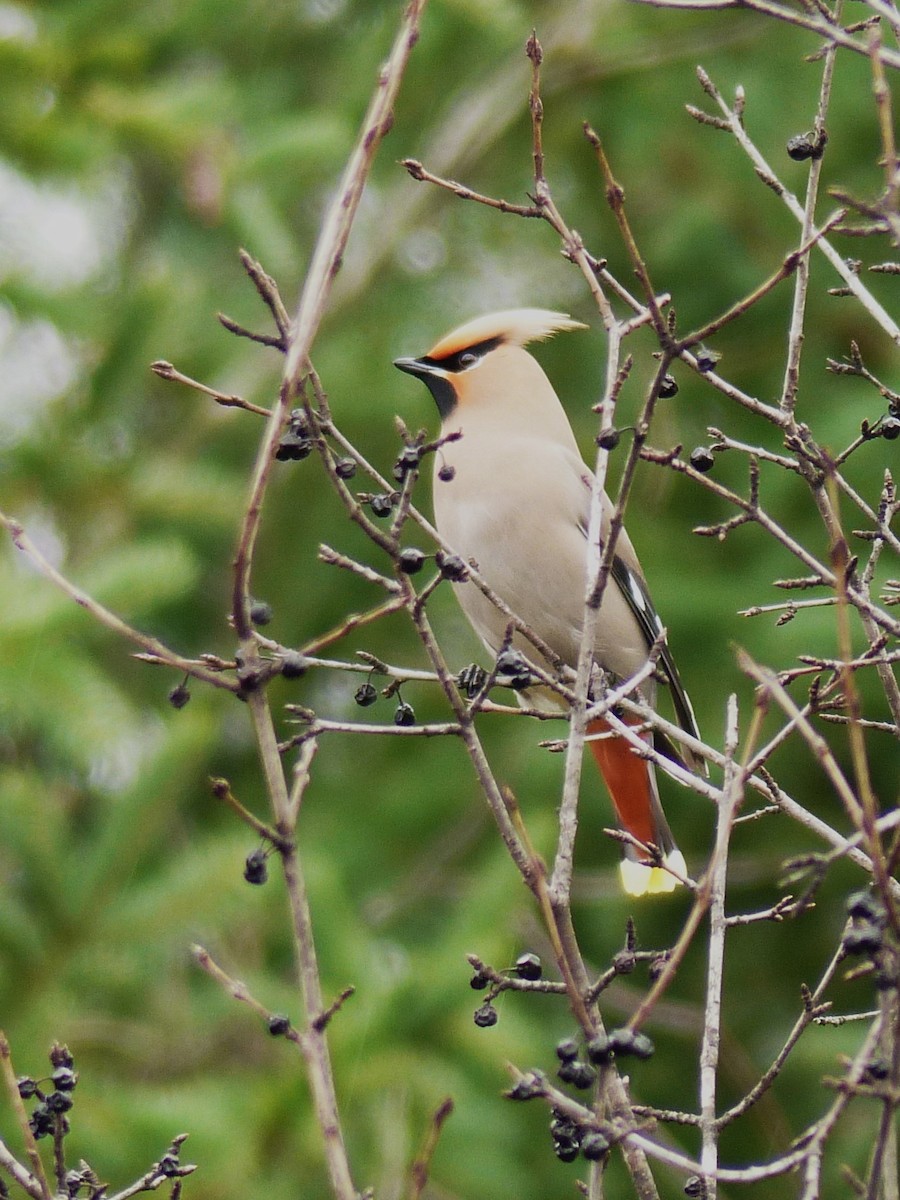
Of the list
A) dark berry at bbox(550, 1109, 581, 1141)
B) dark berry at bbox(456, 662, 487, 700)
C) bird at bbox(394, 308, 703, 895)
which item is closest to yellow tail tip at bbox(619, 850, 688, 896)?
bird at bbox(394, 308, 703, 895)

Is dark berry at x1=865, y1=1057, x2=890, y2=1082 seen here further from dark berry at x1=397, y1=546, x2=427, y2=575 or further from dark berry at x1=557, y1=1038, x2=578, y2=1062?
dark berry at x1=397, y1=546, x2=427, y2=575

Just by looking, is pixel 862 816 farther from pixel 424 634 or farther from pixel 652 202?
pixel 652 202

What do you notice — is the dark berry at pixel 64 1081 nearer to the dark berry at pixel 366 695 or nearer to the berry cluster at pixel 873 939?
the dark berry at pixel 366 695

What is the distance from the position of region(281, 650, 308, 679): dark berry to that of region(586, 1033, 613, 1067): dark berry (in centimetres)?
44

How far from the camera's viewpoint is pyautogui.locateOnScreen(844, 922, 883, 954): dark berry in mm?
1483

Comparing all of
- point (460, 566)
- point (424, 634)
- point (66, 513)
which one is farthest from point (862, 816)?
point (66, 513)

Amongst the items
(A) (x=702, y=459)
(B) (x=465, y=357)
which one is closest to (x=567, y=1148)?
(A) (x=702, y=459)

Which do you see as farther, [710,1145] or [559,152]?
[559,152]

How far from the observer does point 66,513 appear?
4.47 meters

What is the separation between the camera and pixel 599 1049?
1.64 meters

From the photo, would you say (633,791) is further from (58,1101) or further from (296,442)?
(58,1101)

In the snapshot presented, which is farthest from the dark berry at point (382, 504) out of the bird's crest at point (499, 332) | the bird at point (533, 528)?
the bird's crest at point (499, 332)

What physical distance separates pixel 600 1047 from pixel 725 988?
4.99 metres

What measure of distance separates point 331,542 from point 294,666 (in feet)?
15.5
